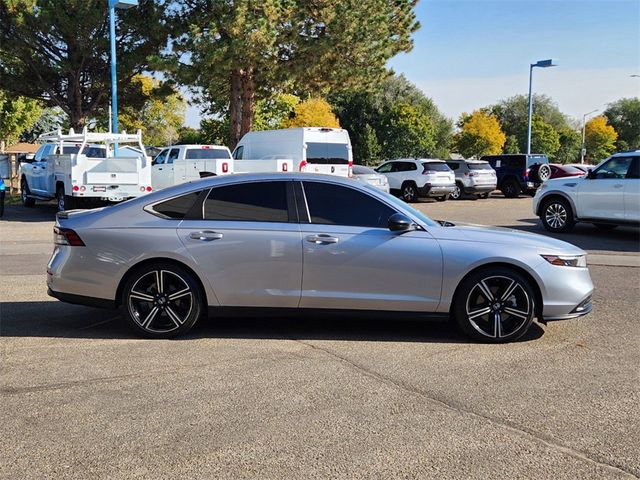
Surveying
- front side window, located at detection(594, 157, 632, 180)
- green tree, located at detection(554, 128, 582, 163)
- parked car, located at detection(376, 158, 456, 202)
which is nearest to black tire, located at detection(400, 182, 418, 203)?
parked car, located at detection(376, 158, 456, 202)

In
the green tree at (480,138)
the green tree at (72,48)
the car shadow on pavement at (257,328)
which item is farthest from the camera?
the green tree at (480,138)

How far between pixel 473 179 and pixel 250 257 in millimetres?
21372

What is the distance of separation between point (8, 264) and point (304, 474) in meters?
8.22

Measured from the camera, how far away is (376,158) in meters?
61.2

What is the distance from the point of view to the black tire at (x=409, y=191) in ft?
79.9

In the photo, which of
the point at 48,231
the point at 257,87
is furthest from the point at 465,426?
the point at 257,87

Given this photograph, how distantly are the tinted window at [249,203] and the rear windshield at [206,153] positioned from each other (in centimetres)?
1488

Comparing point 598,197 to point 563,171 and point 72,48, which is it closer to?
point 563,171

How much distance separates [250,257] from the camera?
553 centimetres

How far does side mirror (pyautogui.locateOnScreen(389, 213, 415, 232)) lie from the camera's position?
5465 mm

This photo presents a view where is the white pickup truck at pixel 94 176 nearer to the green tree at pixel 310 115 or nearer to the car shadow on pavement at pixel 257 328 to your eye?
the car shadow on pavement at pixel 257 328

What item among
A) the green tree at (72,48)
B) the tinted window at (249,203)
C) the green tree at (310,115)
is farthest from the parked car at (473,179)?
the green tree at (310,115)

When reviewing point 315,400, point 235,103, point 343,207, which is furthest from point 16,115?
point 315,400

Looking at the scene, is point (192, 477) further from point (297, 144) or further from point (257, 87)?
point (257, 87)
